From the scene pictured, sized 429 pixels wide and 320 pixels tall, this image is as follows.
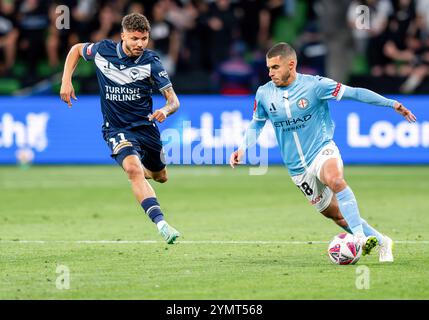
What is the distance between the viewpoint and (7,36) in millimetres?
27828

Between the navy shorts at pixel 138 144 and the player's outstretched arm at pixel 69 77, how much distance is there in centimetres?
59

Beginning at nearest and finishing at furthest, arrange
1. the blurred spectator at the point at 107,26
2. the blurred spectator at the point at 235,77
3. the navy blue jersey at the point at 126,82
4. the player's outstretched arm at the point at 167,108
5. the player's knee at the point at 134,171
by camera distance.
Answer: the player's outstretched arm at the point at 167,108 → the player's knee at the point at 134,171 → the navy blue jersey at the point at 126,82 → the blurred spectator at the point at 235,77 → the blurred spectator at the point at 107,26

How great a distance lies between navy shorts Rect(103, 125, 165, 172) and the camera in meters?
11.8

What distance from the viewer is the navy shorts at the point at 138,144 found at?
1182cm

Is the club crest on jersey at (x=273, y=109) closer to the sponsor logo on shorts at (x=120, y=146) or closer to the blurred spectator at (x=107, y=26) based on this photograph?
the sponsor logo on shorts at (x=120, y=146)

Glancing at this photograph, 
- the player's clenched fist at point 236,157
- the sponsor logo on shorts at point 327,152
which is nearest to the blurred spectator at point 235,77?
the player's clenched fist at point 236,157

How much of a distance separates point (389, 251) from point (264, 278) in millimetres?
1654

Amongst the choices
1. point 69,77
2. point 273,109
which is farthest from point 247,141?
point 69,77

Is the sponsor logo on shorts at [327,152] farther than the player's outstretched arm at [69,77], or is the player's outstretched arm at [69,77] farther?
the player's outstretched arm at [69,77]

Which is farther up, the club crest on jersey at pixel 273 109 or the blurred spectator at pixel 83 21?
the blurred spectator at pixel 83 21

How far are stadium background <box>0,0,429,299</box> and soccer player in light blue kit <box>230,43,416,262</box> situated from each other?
0.63 metres

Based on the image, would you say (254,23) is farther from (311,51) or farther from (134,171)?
(134,171)
